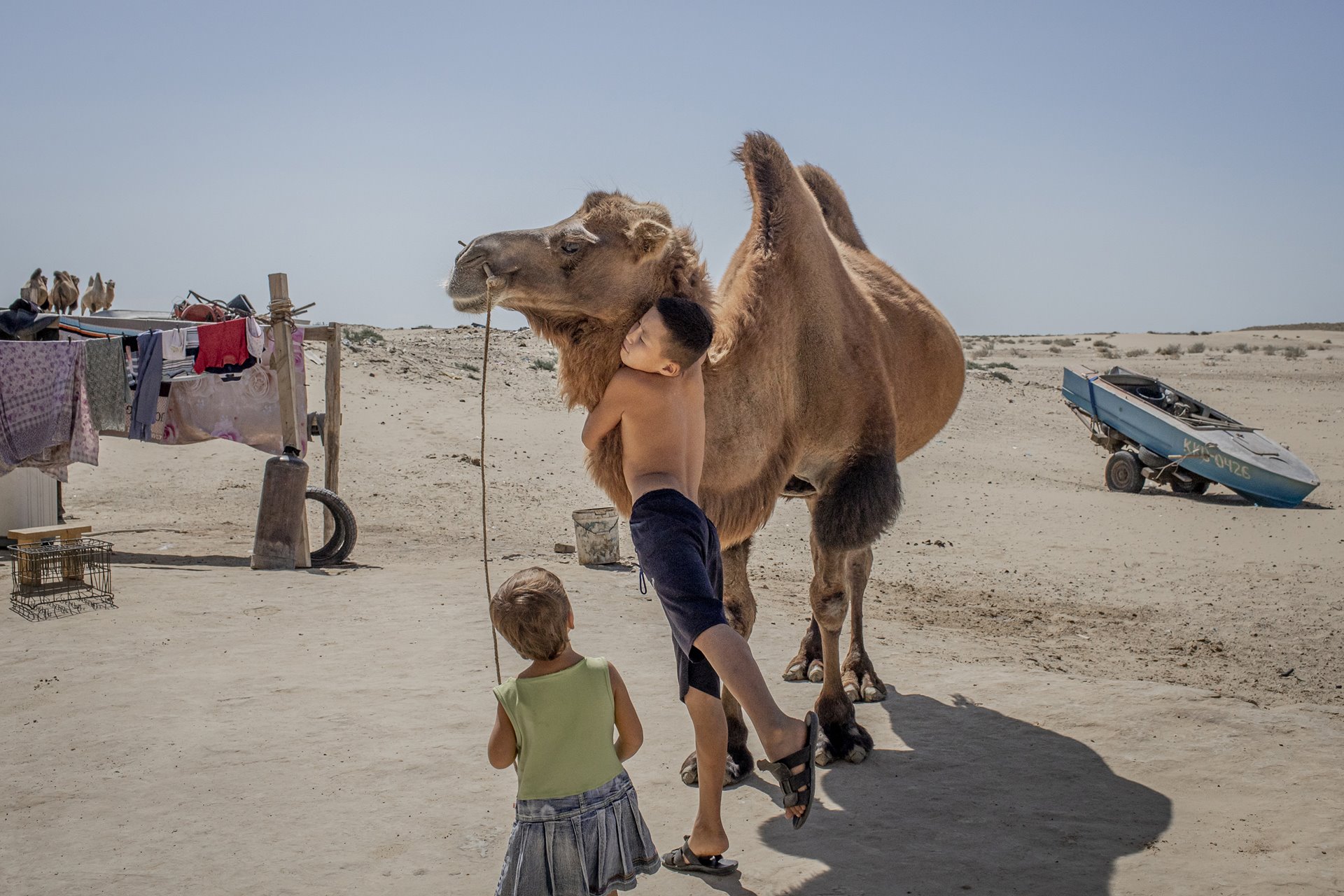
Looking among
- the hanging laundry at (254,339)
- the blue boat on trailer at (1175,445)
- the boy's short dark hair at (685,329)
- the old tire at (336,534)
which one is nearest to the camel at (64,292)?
the hanging laundry at (254,339)

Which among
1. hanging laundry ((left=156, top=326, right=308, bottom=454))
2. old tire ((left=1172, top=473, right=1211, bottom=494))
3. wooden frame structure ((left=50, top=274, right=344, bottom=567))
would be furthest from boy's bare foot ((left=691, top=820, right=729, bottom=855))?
old tire ((left=1172, top=473, right=1211, bottom=494))

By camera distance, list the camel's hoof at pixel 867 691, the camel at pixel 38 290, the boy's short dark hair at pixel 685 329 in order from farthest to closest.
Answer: the camel at pixel 38 290, the camel's hoof at pixel 867 691, the boy's short dark hair at pixel 685 329

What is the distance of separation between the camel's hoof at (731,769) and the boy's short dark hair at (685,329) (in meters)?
1.70

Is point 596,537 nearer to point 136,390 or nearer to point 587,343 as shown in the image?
point 136,390

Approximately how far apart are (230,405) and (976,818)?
812 cm

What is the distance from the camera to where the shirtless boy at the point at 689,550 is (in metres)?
3.06

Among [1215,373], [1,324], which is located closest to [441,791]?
[1,324]

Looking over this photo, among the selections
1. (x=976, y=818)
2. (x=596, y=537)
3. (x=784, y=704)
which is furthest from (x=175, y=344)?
(x=976, y=818)

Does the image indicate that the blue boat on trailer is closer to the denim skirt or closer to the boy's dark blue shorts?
the boy's dark blue shorts

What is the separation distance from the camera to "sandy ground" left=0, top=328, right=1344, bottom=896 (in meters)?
3.41

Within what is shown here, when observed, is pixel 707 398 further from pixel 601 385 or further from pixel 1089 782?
pixel 1089 782

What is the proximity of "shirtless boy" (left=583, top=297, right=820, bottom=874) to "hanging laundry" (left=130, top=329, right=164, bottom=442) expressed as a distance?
7.53 m

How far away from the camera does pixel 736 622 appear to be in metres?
4.29

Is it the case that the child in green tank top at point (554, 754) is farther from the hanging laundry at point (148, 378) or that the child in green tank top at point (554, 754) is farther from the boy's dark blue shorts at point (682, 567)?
the hanging laundry at point (148, 378)
